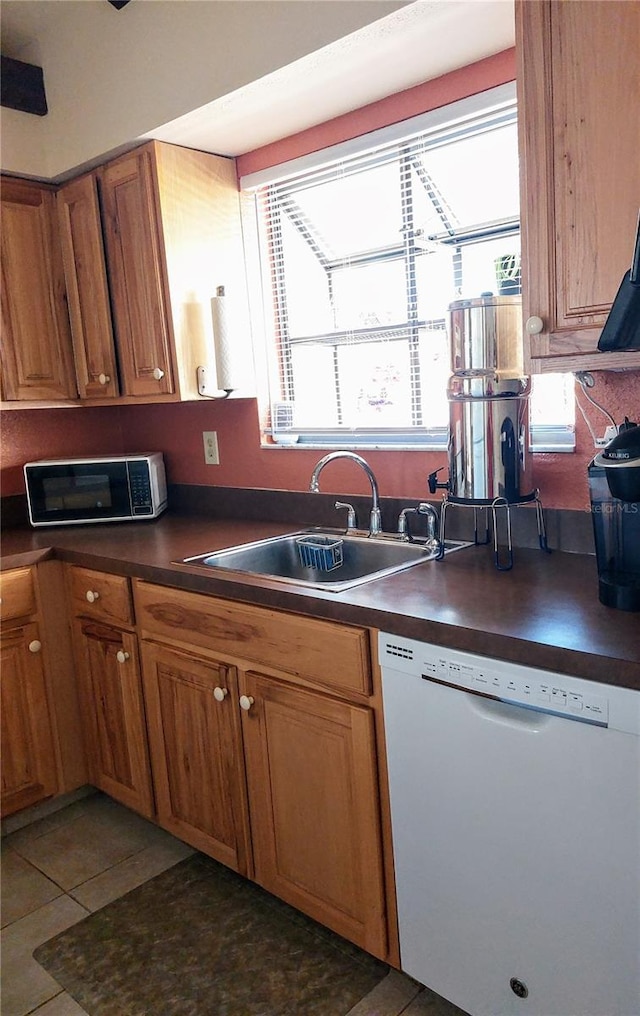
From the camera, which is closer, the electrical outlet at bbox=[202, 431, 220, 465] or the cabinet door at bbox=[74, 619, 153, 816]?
the cabinet door at bbox=[74, 619, 153, 816]

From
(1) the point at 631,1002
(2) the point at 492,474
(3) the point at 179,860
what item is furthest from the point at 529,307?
(3) the point at 179,860

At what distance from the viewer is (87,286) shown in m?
2.64

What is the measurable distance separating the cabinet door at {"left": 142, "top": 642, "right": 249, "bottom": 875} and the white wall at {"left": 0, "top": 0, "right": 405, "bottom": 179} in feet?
5.00

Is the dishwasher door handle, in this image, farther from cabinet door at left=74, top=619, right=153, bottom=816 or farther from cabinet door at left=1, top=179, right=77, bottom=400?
cabinet door at left=1, top=179, right=77, bottom=400

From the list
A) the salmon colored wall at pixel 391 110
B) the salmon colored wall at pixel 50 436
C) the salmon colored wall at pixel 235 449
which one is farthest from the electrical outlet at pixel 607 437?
the salmon colored wall at pixel 50 436

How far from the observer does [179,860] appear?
221 centimetres

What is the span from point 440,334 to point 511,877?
1.38 m

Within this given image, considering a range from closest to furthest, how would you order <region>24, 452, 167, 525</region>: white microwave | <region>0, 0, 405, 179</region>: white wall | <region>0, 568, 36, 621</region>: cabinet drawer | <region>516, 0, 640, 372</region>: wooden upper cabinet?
<region>516, 0, 640, 372</region>: wooden upper cabinet → <region>0, 0, 405, 179</region>: white wall → <region>0, 568, 36, 621</region>: cabinet drawer → <region>24, 452, 167, 525</region>: white microwave

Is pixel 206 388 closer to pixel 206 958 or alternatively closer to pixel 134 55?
pixel 134 55

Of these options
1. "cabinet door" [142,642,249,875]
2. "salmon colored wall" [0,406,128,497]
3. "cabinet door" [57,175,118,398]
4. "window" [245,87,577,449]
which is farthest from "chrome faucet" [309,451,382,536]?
"salmon colored wall" [0,406,128,497]

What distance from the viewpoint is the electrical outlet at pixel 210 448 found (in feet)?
9.14

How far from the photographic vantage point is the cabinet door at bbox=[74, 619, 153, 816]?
2242 millimetres

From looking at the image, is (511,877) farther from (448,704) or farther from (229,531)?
(229,531)

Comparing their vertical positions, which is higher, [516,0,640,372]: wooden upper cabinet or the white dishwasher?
[516,0,640,372]: wooden upper cabinet
